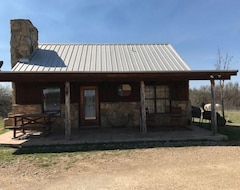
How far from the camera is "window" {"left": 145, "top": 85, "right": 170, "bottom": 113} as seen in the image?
39.2 feet

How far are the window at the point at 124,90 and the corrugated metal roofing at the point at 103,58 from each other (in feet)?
3.57

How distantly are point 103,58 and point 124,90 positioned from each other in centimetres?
188

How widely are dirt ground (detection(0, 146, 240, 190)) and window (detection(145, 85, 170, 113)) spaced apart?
15.8ft

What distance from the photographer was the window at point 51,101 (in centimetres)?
1149

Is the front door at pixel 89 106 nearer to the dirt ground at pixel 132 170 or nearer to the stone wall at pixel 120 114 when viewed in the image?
the stone wall at pixel 120 114

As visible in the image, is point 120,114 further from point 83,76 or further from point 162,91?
point 83,76

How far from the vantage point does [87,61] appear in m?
11.4

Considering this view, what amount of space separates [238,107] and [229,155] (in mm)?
20614

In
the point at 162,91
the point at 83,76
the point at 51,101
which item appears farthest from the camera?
the point at 162,91

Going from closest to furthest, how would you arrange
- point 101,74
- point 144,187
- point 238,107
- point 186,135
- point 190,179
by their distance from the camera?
point 144,187 < point 190,179 < point 101,74 < point 186,135 < point 238,107

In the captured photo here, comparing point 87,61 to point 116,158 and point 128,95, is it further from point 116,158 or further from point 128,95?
point 116,158

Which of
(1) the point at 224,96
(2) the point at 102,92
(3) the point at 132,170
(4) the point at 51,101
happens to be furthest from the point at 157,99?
(1) the point at 224,96

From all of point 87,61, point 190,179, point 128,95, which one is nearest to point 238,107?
point 128,95

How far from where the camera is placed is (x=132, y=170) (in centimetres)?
537
